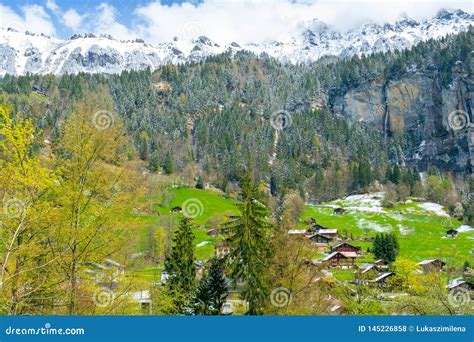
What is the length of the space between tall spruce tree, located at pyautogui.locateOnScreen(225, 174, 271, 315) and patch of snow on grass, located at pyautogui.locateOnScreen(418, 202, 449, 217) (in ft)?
365

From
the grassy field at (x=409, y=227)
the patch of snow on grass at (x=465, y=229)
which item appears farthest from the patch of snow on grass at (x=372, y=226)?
the patch of snow on grass at (x=465, y=229)

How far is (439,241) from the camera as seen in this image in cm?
10688

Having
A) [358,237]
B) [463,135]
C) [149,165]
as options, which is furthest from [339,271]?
[463,135]

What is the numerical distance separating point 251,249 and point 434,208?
120 meters

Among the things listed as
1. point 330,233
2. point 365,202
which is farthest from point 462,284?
point 365,202

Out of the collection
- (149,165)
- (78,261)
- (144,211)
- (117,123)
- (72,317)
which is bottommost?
(72,317)

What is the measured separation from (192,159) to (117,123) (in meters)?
176

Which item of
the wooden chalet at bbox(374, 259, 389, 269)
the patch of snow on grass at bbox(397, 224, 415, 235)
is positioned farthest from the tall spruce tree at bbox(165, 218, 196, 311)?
the patch of snow on grass at bbox(397, 224, 415, 235)

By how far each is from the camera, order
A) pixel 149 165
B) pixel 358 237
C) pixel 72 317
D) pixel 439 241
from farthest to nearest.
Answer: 1. pixel 149 165
2. pixel 358 237
3. pixel 439 241
4. pixel 72 317

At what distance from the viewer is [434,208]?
141 meters

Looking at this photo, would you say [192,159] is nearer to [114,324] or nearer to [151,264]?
[151,264]

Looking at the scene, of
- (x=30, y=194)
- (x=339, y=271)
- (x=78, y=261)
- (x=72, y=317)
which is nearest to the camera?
(x=72, y=317)

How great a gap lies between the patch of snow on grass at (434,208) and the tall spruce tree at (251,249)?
4381 inches

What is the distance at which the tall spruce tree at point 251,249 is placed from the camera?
109 ft
